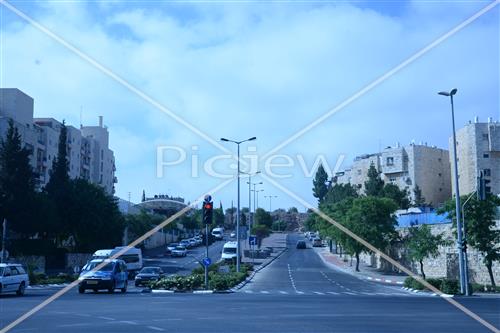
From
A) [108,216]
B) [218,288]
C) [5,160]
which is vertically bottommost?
[218,288]

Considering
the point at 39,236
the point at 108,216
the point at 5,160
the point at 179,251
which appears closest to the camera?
the point at 5,160

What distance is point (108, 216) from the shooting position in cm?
6806

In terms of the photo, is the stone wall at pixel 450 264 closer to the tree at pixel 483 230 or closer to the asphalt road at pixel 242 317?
the tree at pixel 483 230

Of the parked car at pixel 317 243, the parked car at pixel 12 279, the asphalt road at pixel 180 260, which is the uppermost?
the parked car at pixel 317 243

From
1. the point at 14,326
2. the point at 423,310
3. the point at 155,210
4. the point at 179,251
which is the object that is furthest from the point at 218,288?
the point at 155,210

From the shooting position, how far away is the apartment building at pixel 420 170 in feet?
333

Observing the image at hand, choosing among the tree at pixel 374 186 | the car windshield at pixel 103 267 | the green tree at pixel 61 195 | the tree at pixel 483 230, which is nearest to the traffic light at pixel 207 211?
the car windshield at pixel 103 267

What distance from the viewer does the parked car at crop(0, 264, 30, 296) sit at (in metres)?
25.4

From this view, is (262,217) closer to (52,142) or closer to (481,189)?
(52,142)

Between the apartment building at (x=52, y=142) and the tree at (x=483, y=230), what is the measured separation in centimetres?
5220

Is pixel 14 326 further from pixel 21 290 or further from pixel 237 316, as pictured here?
pixel 21 290

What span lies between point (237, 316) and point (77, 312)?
4.77 metres

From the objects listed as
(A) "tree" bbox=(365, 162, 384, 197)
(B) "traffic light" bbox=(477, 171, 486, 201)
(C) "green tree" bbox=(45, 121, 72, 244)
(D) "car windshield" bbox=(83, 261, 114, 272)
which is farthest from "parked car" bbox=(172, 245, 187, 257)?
(B) "traffic light" bbox=(477, 171, 486, 201)

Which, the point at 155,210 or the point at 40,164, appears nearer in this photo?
the point at 40,164
